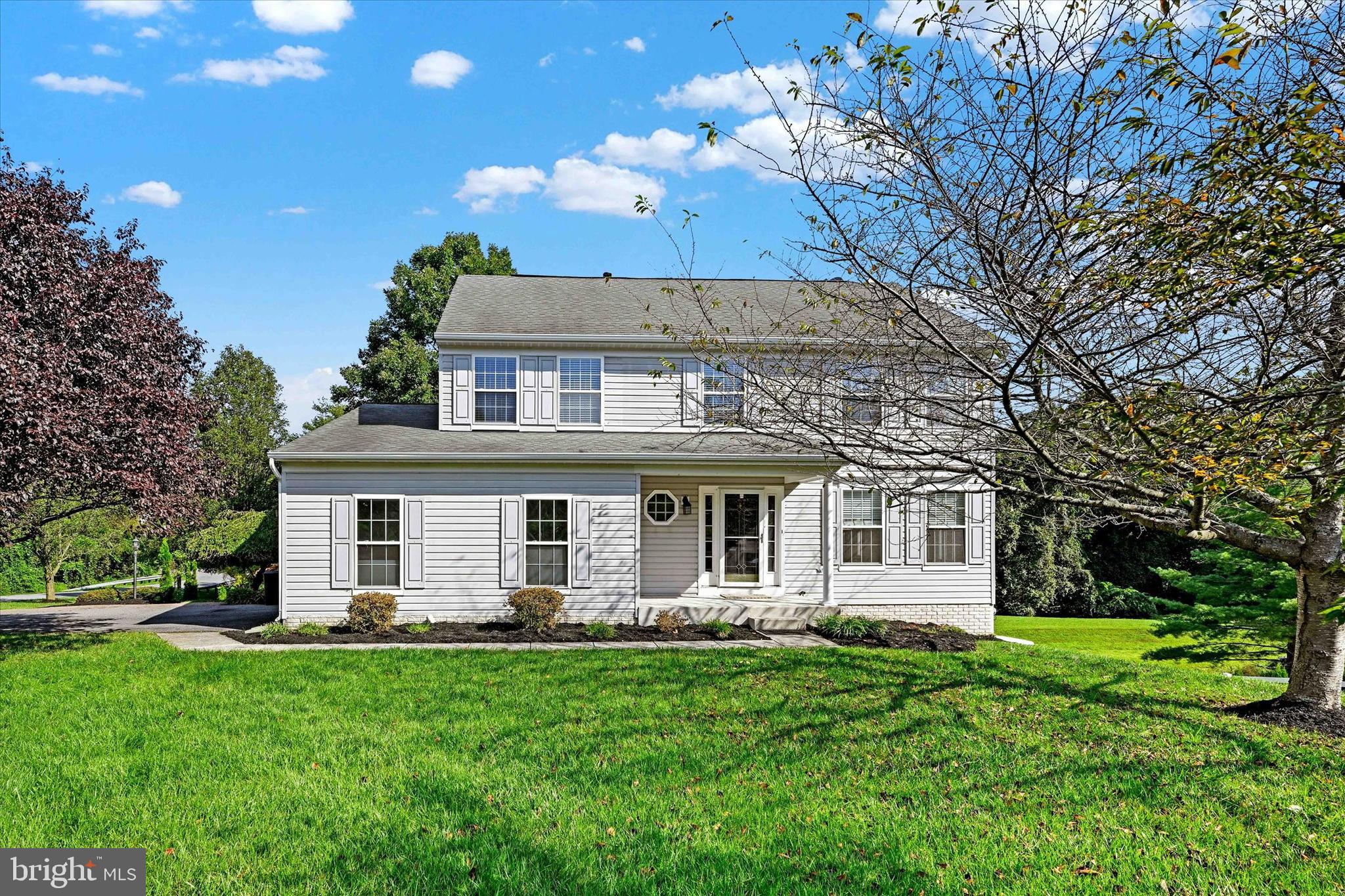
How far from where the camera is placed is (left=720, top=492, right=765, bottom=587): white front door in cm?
1580

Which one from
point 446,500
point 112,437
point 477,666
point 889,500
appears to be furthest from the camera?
point 446,500

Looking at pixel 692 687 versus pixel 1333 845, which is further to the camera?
pixel 692 687

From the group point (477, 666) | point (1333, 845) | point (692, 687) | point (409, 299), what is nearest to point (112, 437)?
point (477, 666)

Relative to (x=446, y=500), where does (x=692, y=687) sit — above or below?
below

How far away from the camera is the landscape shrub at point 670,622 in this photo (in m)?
13.4

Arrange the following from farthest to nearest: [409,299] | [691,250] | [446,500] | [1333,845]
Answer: [409,299], [446,500], [691,250], [1333,845]

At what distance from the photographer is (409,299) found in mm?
28875

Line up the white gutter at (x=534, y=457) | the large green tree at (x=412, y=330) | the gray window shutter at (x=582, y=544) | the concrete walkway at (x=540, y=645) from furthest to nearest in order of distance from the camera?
the large green tree at (x=412, y=330) < the gray window shutter at (x=582, y=544) < the white gutter at (x=534, y=457) < the concrete walkway at (x=540, y=645)

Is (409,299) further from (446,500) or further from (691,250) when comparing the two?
(691,250)

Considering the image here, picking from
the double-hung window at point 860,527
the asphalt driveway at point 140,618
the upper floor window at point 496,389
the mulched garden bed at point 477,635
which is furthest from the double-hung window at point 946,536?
the asphalt driveway at point 140,618

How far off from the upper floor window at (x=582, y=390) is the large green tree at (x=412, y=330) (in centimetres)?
1370

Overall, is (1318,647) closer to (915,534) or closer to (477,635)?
(915,534)

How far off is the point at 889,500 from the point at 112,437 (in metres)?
10.4

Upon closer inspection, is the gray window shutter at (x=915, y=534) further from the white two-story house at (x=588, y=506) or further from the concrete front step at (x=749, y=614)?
the concrete front step at (x=749, y=614)
